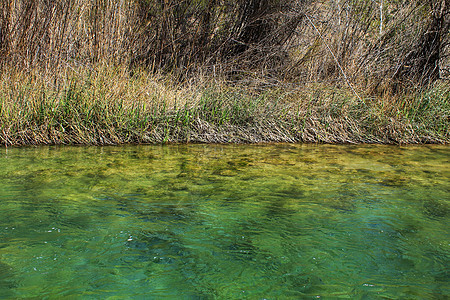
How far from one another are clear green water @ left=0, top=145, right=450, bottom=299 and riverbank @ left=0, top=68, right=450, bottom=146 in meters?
0.91

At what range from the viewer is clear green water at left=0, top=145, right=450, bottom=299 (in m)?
1.83

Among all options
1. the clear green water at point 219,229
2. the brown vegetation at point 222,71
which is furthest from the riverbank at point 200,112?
the clear green water at point 219,229

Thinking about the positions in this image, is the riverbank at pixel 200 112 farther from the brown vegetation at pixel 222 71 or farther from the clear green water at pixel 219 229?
the clear green water at pixel 219 229

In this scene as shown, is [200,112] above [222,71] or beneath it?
beneath

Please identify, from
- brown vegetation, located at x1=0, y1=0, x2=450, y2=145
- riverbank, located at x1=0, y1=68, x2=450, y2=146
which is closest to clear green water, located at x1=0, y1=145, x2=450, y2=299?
riverbank, located at x1=0, y1=68, x2=450, y2=146

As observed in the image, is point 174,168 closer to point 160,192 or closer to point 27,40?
point 160,192

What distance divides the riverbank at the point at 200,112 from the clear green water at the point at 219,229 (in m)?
0.91

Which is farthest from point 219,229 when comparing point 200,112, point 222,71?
point 222,71

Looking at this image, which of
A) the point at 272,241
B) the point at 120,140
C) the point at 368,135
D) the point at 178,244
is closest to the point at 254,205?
the point at 272,241

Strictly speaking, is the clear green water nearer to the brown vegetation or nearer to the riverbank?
the riverbank

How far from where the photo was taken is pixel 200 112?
587 cm

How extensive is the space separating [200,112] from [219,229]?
3.59 metres

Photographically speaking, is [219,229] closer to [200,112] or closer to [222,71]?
[200,112]

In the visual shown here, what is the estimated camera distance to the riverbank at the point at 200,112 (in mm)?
5043
